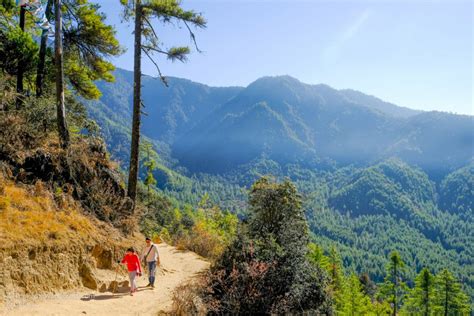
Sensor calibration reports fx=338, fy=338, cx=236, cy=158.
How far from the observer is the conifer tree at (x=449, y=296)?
37375 mm

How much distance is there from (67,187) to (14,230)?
8.89 feet

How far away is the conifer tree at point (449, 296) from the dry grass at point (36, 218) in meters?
40.4

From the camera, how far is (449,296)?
3753 cm

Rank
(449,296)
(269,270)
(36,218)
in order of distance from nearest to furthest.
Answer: (36,218)
(269,270)
(449,296)

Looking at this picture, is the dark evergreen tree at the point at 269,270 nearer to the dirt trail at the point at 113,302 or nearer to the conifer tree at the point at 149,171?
the dirt trail at the point at 113,302

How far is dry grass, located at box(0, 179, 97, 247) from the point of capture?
776 cm

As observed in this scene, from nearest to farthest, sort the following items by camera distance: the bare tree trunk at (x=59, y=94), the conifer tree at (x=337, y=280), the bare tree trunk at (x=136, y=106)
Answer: the bare tree trunk at (x=59, y=94) < the bare tree trunk at (x=136, y=106) < the conifer tree at (x=337, y=280)

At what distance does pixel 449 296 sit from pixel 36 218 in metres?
43.1

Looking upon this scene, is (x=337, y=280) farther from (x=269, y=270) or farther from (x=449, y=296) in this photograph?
(x=269, y=270)

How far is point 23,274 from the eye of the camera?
739 cm

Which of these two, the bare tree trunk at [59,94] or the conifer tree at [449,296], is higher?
the bare tree trunk at [59,94]

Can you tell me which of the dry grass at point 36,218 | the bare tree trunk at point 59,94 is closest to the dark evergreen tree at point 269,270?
the dry grass at point 36,218

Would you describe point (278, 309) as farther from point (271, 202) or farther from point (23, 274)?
point (23, 274)

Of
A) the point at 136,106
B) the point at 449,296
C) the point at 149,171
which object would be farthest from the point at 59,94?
the point at 449,296
